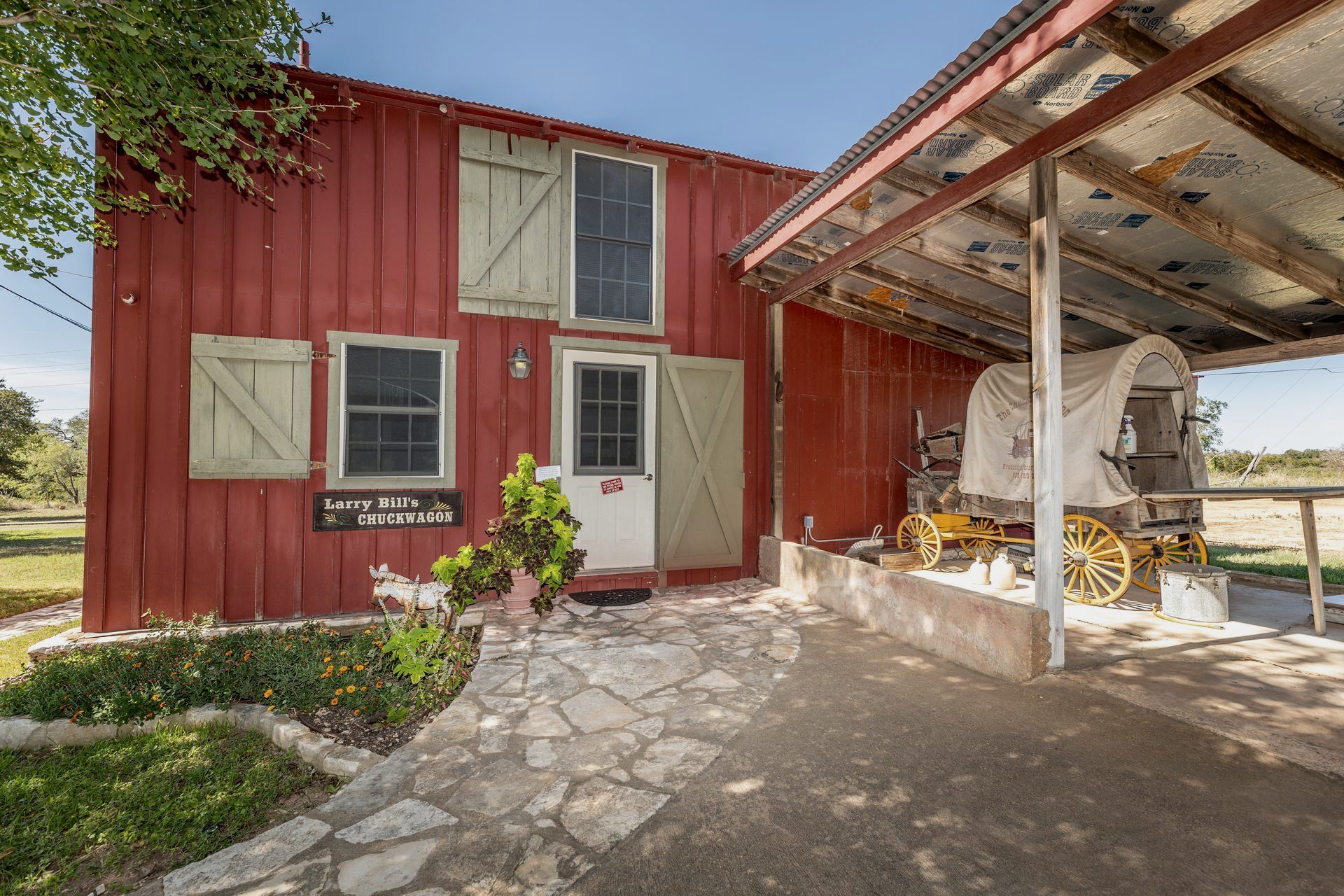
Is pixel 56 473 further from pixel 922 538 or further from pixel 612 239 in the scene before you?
pixel 922 538

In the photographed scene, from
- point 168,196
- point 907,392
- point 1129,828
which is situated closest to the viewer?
point 1129,828

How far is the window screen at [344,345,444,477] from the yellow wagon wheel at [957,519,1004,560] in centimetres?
602

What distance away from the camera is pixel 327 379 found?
5090mm

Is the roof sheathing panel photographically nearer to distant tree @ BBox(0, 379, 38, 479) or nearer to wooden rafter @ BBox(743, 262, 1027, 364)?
wooden rafter @ BBox(743, 262, 1027, 364)

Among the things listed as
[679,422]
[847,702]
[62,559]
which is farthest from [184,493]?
[62,559]

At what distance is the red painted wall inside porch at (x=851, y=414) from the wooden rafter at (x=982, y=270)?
4.55ft

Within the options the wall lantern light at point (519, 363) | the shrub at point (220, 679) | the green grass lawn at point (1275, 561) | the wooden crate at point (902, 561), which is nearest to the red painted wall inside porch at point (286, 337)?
the wall lantern light at point (519, 363)

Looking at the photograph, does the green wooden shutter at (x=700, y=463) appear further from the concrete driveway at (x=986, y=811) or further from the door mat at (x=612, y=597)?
the concrete driveway at (x=986, y=811)

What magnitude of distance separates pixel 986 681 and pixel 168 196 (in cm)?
735

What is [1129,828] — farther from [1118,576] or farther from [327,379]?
[327,379]

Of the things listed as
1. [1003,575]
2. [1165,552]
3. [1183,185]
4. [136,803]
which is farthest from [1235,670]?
[136,803]

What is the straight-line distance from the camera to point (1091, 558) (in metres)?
5.18

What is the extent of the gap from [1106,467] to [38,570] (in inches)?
529

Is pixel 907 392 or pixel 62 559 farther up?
pixel 907 392
